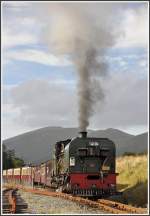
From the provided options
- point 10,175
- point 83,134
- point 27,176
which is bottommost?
point 10,175

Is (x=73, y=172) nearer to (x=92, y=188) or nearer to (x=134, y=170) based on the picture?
(x=92, y=188)

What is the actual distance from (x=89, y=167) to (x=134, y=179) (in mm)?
6116

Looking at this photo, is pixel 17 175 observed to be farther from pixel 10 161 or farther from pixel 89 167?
pixel 89 167

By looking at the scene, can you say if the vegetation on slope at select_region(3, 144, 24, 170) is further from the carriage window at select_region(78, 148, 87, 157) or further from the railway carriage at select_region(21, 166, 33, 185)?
the carriage window at select_region(78, 148, 87, 157)

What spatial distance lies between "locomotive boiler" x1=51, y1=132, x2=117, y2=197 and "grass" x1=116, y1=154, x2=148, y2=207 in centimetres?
126

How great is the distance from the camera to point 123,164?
110 feet

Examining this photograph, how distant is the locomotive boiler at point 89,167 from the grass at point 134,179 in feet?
4.12

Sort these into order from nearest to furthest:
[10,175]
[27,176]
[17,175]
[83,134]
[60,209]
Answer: [60,209] < [83,134] < [27,176] < [17,175] < [10,175]

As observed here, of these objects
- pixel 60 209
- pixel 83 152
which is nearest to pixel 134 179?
pixel 83 152

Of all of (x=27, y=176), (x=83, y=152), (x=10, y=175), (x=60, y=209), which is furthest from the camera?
(x=10, y=175)

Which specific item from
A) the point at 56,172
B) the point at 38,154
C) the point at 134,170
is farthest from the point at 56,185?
the point at 38,154

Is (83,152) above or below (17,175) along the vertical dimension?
above

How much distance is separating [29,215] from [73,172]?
348 inches

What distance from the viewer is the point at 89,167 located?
75.8 ft
